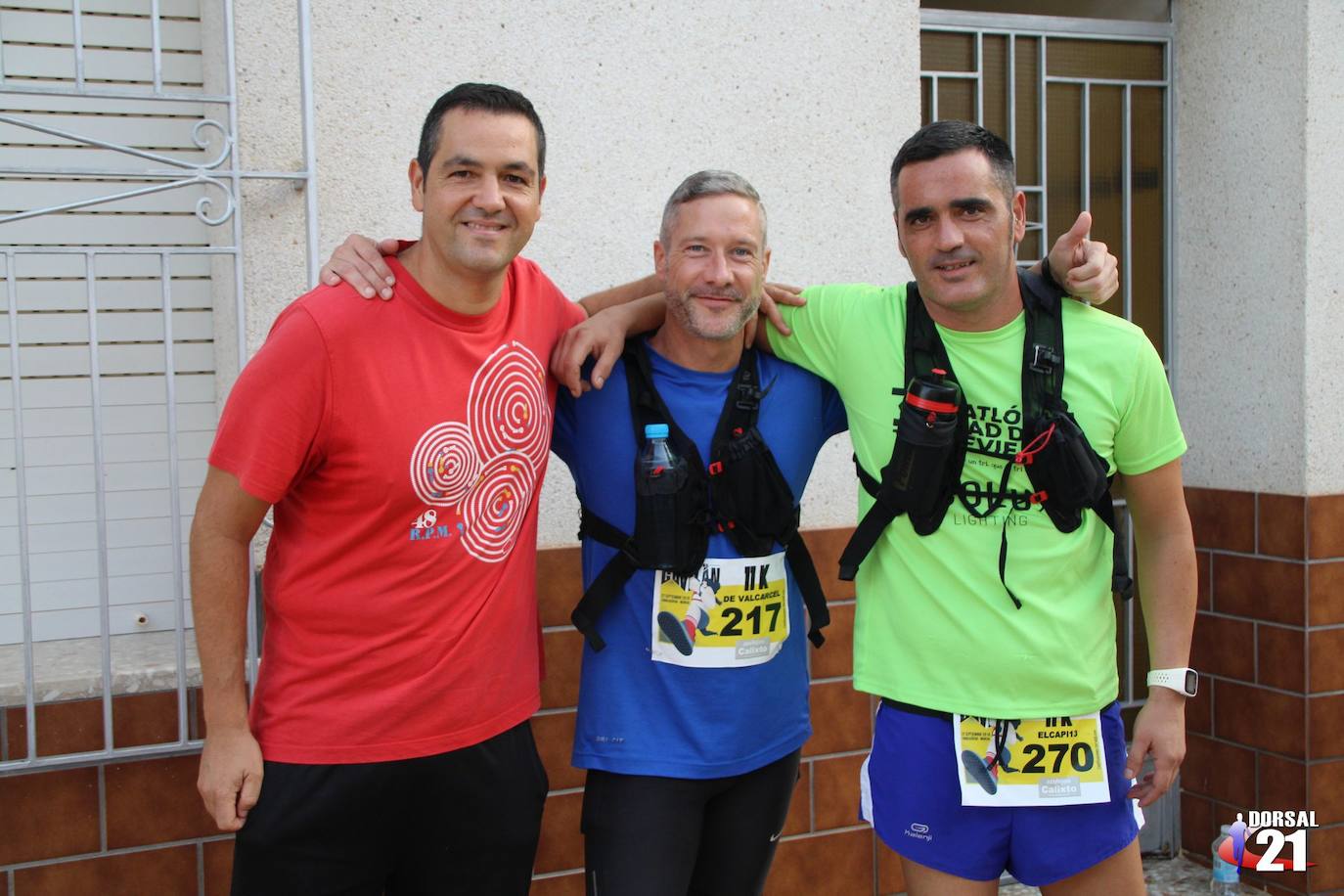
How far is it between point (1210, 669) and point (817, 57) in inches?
107

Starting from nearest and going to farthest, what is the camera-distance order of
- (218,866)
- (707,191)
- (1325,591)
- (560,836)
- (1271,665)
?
(707,191) → (218,866) → (560,836) → (1325,591) → (1271,665)

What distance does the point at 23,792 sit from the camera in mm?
2953

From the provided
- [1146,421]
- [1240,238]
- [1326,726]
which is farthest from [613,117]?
[1326,726]

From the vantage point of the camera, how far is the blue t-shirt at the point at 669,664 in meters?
2.49

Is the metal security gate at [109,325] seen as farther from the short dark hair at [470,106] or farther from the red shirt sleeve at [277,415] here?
the red shirt sleeve at [277,415]

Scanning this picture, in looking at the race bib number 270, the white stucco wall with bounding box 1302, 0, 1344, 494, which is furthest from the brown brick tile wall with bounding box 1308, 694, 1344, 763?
the race bib number 270

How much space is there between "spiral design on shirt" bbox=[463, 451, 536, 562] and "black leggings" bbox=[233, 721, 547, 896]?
16.1 inches

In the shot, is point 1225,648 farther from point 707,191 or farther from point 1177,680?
point 707,191

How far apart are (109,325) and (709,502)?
203 cm

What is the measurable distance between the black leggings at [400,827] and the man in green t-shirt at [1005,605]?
0.79 meters

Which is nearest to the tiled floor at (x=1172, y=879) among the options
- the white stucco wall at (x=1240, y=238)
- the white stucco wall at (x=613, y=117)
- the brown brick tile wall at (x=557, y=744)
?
the white stucco wall at (x=1240, y=238)

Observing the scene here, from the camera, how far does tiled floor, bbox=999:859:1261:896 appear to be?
13.9 ft

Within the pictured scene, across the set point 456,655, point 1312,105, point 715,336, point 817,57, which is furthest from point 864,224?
point 456,655

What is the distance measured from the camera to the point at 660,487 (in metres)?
2.43
